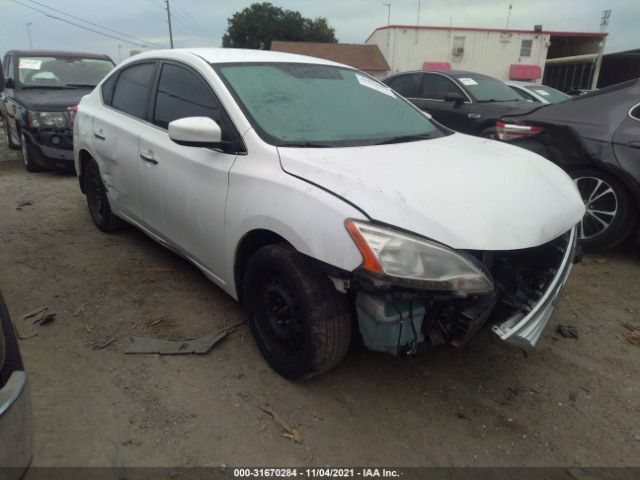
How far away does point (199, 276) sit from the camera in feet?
12.3

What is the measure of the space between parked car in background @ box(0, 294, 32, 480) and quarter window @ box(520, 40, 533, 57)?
127ft

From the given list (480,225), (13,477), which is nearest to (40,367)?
(13,477)

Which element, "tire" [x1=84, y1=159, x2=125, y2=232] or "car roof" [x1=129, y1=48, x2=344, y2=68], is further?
"tire" [x1=84, y1=159, x2=125, y2=232]

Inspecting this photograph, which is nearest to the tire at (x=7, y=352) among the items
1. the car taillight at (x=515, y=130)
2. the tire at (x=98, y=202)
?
the tire at (x=98, y=202)

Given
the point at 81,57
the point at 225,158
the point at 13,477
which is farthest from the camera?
the point at 81,57

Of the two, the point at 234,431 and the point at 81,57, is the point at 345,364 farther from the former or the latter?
the point at 81,57

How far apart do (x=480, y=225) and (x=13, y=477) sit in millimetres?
1823

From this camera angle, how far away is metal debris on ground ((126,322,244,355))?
2771 millimetres

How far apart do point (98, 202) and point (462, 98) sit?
16.0ft

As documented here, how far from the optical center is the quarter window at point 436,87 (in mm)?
7164

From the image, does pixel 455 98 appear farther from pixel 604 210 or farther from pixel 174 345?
pixel 174 345

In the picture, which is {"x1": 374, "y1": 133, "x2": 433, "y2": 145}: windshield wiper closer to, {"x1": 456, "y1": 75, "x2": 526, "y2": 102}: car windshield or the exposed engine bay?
the exposed engine bay

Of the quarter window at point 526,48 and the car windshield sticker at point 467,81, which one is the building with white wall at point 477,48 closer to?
the quarter window at point 526,48

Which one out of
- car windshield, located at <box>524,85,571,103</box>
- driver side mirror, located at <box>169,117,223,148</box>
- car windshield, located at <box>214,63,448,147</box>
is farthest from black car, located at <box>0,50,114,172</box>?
car windshield, located at <box>524,85,571,103</box>
